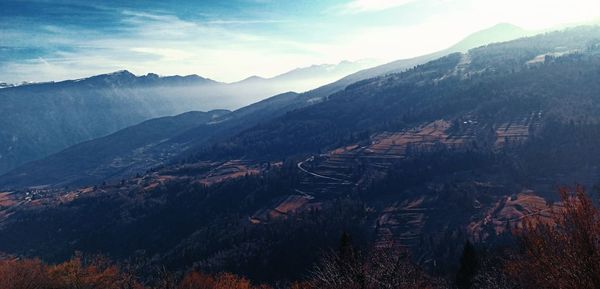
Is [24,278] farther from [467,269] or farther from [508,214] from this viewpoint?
[508,214]

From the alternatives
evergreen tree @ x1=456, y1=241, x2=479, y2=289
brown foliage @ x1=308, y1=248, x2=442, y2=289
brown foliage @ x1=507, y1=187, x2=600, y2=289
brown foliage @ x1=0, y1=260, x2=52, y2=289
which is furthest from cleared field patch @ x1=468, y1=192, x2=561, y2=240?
brown foliage @ x1=507, y1=187, x2=600, y2=289

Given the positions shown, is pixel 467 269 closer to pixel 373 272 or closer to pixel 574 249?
pixel 373 272

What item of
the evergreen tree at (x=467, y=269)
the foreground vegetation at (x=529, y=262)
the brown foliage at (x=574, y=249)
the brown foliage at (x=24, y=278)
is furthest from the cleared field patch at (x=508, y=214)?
the brown foliage at (x=574, y=249)

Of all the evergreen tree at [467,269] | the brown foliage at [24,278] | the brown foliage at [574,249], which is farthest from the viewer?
the brown foliage at [24,278]

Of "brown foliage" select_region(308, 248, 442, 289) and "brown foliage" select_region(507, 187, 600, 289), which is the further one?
"brown foliage" select_region(308, 248, 442, 289)

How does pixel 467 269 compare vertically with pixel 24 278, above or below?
below

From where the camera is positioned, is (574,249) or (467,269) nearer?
(574,249)

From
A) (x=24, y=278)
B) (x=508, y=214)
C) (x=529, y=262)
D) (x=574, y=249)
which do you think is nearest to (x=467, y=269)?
(x=529, y=262)

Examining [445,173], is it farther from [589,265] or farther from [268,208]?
[589,265]

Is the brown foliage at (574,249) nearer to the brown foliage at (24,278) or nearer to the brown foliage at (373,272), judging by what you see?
the brown foliage at (373,272)

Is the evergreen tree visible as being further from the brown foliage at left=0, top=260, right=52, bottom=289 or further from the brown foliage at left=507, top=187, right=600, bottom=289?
the brown foliage at left=0, top=260, right=52, bottom=289

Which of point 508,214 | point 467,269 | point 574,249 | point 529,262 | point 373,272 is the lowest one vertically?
point 508,214

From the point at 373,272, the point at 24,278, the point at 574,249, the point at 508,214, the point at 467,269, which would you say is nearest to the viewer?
the point at 574,249

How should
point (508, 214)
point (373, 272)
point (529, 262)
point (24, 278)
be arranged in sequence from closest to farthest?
1. point (529, 262)
2. point (373, 272)
3. point (24, 278)
4. point (508, 214)
